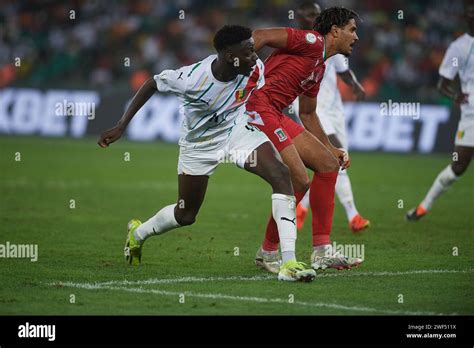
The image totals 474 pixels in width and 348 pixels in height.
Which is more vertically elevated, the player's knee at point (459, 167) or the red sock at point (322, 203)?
the player's knee at point (459, 167)

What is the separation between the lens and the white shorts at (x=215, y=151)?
8703 millimetres

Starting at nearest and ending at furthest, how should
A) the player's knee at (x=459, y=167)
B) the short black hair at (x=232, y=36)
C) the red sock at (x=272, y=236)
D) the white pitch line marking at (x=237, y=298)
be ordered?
1. the white pitch line marking at (x=237, y=298)
2. the short black hair at (x=232, y=36)
3. the red sock at (x=272, y=236)
4. the player's knee at (x=459, y=167)

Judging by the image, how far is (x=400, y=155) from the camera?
23.1 metres

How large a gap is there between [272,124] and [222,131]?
1.52 feet

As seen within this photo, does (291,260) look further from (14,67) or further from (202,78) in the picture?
(14,67)

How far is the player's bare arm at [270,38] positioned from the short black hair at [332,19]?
1.82ft

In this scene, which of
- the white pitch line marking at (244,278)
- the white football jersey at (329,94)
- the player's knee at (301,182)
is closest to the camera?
the white pitch line marking at (244,278)

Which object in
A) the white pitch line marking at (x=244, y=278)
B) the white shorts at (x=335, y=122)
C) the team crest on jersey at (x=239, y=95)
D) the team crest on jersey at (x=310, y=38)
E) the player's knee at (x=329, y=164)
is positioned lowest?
the white pitch line marking at (x=244, y=278)

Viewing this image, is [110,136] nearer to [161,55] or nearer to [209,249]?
[209,249]

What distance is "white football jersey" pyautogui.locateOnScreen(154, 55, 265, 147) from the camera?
839cm

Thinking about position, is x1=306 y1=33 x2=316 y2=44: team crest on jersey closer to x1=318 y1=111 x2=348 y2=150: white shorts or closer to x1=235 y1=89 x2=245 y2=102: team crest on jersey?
x1=235 y1=89 x2=245 y2=102: team crest on jersey

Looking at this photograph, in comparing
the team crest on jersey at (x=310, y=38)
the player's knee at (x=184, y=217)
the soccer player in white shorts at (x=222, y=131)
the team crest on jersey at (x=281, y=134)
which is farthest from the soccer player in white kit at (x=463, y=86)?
the player's knee at (x=184, y=217)

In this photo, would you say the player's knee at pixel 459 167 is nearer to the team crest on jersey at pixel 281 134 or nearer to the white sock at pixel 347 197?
the white sock at pixel 347 197

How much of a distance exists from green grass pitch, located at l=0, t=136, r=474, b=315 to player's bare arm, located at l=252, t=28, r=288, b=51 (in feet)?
6.77
